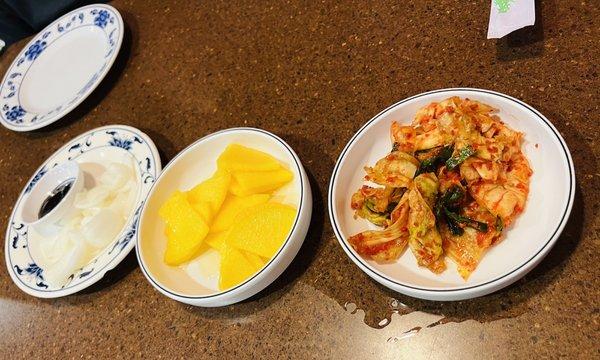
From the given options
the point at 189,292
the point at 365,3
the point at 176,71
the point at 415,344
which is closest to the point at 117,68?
the point at 176,71

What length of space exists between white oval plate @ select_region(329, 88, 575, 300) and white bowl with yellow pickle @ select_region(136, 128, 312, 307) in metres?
0.12

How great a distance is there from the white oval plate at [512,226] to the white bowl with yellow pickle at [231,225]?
12 cm

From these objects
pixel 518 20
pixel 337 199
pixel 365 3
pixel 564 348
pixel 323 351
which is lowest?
pixel 323 351

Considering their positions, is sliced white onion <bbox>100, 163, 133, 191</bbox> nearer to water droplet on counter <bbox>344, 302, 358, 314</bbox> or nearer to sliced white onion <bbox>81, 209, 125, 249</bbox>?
sliced white onion <bbox>81, 209, 125, 249</bbox>

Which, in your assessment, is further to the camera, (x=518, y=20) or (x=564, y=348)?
(x=518, y=20)

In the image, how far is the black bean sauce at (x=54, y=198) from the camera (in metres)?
1.62

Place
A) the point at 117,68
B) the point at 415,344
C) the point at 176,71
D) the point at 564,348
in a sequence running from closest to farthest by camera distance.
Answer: the point at 564,348 < the point at 415,344 < the point at 176,71 < the point at 117,68

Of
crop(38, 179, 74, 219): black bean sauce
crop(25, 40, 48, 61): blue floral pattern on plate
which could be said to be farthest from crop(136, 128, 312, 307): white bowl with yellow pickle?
crop(25, 40, 48, 61): blue floral pattern on plate

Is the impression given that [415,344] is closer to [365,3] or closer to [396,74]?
[396,74]

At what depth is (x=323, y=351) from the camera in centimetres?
115

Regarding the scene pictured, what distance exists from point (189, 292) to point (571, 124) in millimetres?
1026

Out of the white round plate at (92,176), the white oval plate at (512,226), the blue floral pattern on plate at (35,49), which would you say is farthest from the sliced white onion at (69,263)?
the blue floral pattern on plate at (35,49)

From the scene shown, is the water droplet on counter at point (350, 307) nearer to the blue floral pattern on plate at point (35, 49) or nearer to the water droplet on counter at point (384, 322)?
the water droplet on counter at point (384, 322)

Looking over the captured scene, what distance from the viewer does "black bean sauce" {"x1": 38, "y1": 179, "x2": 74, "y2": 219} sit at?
1.62 meters
